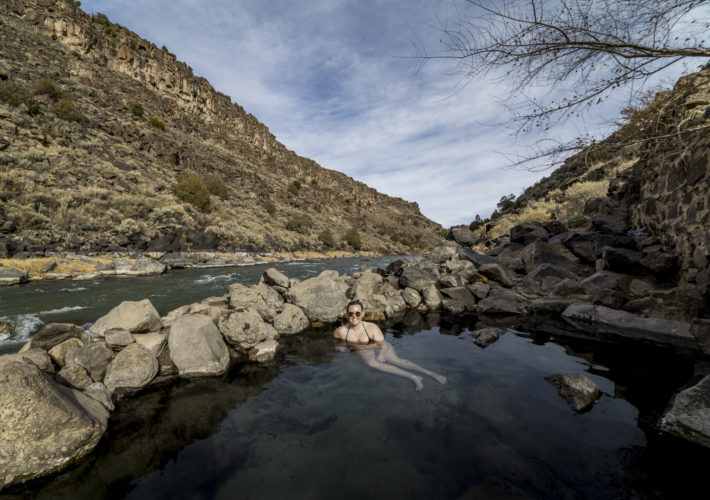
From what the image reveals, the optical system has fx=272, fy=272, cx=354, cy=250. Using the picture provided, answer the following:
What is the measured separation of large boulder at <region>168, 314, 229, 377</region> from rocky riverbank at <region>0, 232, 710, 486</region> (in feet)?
0.05

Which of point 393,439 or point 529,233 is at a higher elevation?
point 529,233

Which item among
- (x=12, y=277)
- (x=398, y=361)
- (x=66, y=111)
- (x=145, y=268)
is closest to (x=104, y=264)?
(x=145, y=268)

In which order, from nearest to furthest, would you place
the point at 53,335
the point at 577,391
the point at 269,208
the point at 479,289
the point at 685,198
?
the point at 577,391 < the point at 53,335 < the point at 685,198 < the point at 479,289 < the point at 269,208

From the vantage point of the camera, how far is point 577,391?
10.6 ft

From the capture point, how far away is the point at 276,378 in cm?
403

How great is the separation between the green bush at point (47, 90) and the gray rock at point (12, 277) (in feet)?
76.2

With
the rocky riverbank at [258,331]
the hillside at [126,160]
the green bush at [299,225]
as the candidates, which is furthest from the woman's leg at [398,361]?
the green bush at [299,225]

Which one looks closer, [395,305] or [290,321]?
[290,321]

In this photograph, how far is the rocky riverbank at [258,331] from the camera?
92.6 inches

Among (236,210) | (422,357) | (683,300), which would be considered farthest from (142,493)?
(236,210)

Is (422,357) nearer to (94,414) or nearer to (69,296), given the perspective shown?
(94,414)

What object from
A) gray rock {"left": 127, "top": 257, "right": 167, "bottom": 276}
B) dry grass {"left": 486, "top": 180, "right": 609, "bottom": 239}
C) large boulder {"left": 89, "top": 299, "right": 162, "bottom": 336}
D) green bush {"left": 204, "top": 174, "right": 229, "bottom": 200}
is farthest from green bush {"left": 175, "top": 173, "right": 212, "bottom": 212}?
dry grass {"left": 486, "top": 180, "right": 609, "bottom": 239}

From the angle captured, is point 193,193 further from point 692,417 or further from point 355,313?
point 692,417

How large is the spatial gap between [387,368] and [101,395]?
11.7 feet
